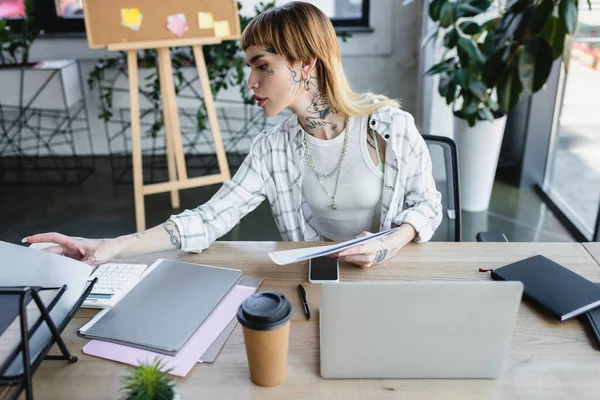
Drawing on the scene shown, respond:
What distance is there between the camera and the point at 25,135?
4051 millimetres

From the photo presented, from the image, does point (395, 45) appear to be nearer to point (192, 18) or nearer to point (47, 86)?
point (192, 18)

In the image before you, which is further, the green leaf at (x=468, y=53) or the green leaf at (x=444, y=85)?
the green leaf at (x=444, y=85)

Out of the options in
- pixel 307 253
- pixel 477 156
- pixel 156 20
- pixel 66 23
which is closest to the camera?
pixel 307 253

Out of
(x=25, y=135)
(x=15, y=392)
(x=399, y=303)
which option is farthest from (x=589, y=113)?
(x=25, y=135)

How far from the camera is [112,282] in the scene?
1.11 metres

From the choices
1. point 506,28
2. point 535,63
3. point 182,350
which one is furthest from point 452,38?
point 182,350

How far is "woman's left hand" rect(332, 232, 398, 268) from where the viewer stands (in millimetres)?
1137

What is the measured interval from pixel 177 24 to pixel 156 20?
0.33ft

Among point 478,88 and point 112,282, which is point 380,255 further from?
point 478,88

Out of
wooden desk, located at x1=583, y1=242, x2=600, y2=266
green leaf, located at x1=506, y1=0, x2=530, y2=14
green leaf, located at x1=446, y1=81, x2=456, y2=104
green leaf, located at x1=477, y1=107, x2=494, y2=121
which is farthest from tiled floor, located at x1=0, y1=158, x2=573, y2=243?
wooden desk, located at x1=583, y1=242, x2=600, y2=266

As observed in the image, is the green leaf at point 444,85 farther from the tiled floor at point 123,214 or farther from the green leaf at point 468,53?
the tiled floor at point 123,214

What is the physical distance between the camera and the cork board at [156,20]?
2.53 meters

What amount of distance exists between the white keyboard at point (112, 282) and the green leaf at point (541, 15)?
1.65m

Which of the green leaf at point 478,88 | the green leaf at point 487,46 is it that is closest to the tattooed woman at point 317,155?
the green leaf at point 487,46
